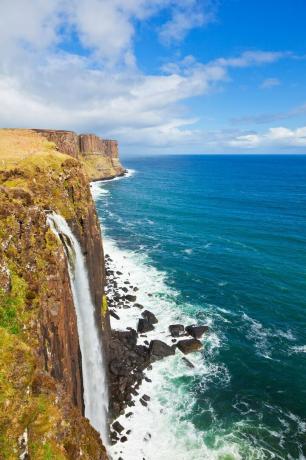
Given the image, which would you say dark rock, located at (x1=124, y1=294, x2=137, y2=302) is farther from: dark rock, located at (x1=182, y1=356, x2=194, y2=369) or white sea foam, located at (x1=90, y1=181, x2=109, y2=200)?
white sea foam, located at (x1=90, y1=181, x2=109, y2=200)

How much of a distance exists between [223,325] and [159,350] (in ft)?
35.4

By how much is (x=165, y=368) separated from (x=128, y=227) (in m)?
56.7

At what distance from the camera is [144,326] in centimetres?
4406

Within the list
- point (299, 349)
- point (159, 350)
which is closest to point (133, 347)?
point (159, 350)

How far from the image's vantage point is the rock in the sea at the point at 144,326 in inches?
1724

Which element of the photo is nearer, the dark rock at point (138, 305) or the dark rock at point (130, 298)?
the dark rock at point (138, 305)

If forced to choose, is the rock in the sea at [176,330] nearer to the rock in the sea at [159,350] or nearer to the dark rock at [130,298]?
the rock in the sea at [159,350]

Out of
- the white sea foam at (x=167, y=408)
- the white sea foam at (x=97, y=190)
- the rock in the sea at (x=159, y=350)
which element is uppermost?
the white sea foam at (x=97, y=190)

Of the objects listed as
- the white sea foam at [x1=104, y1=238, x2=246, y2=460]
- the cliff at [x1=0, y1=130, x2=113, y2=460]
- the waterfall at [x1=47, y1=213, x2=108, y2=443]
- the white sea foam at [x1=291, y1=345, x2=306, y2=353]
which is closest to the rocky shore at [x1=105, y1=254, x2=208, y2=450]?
the white sea foam at [x1=104, y1=238, x2=246, y2=460]

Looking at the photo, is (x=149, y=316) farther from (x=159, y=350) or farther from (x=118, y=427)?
(x=118, y=427)

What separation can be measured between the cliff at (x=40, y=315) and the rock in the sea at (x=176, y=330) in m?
10.6

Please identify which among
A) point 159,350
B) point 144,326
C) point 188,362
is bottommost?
point 188,362

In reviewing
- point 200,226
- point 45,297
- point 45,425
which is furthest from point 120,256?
point 45,425

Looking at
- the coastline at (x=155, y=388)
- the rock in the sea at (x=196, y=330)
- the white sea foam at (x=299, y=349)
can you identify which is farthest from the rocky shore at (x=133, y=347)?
the white sea foam at (x=299, y=349)
